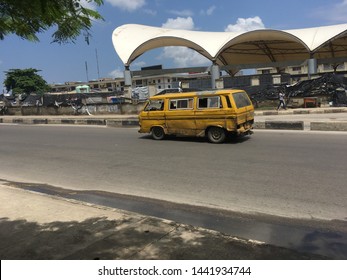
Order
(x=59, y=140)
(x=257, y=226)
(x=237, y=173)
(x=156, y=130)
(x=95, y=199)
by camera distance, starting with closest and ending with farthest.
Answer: (x=257, y=226) → (x=95, y=199) → (x=237, y=173) → (x=156, y=130) → (x=59, y=140)

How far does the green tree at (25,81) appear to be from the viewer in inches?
3268

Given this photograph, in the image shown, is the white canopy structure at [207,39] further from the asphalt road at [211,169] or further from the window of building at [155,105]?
the asphalt road at [211,169]

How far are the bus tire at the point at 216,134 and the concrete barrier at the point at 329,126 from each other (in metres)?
4.64

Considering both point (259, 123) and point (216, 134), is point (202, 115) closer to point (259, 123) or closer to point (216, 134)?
point (216, 134)

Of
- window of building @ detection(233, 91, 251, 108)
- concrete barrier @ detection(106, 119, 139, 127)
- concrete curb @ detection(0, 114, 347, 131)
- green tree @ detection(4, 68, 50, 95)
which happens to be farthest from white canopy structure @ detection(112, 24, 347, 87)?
green tree @ detection(4, 68, 50, 95)

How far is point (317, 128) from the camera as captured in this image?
15227 mm

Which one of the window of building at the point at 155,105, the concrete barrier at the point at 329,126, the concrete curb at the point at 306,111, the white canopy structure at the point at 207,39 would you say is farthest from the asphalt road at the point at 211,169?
the white canopy structure at the point at 207,39

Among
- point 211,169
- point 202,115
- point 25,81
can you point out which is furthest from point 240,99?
point 25,81

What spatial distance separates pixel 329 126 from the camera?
14859mm

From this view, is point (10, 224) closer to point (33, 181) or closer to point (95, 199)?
point (95, 199)

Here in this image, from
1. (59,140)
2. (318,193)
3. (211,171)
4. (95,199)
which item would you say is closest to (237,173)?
(211,171)

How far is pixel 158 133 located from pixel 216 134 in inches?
102

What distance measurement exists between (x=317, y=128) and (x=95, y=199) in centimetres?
1096

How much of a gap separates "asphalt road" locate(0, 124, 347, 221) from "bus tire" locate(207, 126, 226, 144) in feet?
0.93
